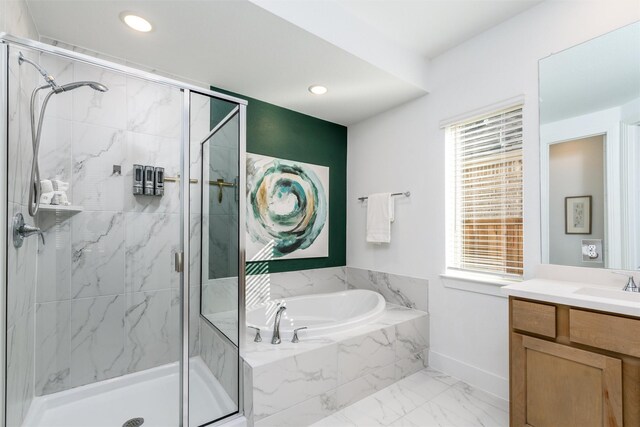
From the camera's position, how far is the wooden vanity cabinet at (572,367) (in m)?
1.24

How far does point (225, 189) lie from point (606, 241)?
2.27 meters

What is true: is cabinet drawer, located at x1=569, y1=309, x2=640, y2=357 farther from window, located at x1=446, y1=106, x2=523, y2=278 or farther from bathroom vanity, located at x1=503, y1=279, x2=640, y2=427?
window, located at x1=446, y1=106, x2=523, y2=278

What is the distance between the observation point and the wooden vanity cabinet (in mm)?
1242

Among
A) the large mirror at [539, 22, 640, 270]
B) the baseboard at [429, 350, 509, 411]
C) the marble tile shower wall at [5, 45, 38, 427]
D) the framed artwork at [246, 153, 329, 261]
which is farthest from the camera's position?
the framed artwork at [246, 153, 329, 261]

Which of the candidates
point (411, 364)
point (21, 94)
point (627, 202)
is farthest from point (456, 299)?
point (21, 94)

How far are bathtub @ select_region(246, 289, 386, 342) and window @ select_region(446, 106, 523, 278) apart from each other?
2.73ft

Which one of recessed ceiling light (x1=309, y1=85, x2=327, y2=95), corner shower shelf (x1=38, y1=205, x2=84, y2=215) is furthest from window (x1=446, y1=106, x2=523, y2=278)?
corner shower shelf (x1=38, y1=205, x2=84, y2=215)

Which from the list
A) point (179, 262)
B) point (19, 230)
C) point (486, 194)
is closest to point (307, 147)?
point (486, 194)

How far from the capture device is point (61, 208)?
169cm

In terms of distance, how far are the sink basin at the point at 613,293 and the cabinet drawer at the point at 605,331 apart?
9.5 inches

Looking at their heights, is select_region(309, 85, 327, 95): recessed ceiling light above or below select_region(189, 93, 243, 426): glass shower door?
above

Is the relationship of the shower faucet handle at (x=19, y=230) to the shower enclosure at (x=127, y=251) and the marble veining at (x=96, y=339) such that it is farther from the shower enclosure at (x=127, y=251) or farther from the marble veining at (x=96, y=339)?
the marble veining at (x=96, y=339)

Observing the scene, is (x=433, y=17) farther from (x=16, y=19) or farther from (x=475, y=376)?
(x=475, y=376)

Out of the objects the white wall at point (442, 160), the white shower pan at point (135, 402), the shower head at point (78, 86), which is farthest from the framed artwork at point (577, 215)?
the shower head at point (78, 86)
